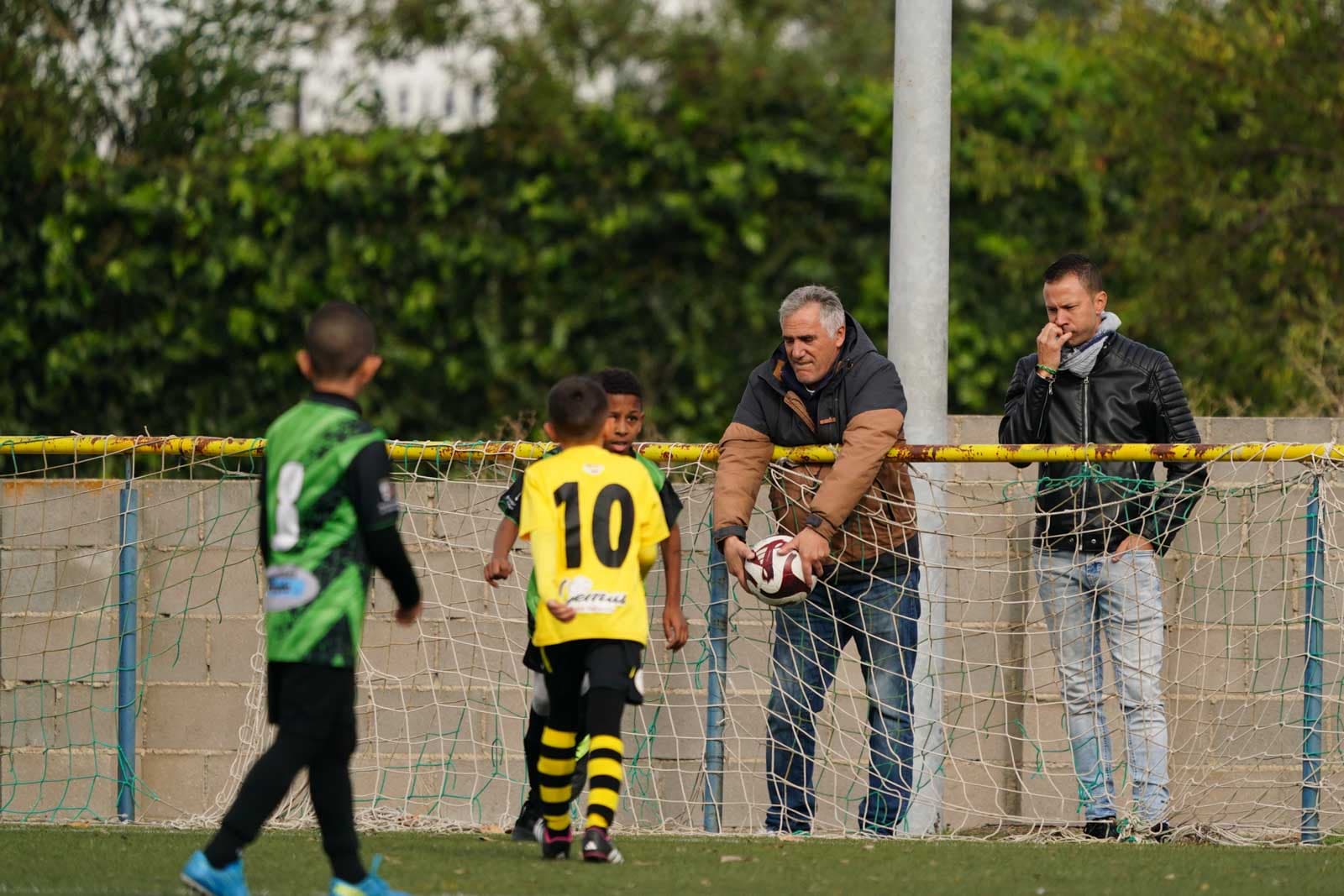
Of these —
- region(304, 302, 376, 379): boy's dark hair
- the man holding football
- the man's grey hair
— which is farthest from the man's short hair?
region(304, 302, 376, 379): boy's dark hair

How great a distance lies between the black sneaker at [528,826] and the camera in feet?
18.9

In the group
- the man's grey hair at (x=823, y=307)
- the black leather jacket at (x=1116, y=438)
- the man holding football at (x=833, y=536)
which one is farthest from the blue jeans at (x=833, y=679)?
the man's grey hair at (x=823, y=307)

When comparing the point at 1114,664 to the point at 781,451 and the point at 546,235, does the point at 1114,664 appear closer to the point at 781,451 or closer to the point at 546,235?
the point at 781,451

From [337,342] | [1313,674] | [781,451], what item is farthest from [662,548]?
[1313,674]

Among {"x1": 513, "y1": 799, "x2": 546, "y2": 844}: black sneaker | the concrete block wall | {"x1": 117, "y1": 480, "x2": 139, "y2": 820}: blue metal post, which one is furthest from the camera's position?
{"x1": 117, "y1": 480, "x2": 139, "y2": 820}: blue metal post

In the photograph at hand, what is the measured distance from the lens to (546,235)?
40.9 ft

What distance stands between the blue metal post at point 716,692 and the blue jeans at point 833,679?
0.25 metres

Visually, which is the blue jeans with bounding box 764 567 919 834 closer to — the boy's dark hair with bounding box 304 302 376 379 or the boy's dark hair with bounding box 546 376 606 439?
the boy's dark hair with bounding box 546 376 606 439

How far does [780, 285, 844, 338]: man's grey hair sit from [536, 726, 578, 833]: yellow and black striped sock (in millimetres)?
1776

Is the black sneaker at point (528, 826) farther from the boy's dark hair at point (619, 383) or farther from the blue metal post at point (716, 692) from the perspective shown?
the boy's dark hair at point (619, 383)

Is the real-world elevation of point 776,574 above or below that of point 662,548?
below

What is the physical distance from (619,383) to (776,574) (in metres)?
0.85

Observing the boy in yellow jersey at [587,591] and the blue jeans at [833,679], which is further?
the blue jeans at [833,679]

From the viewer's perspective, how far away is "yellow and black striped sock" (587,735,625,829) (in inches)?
197
